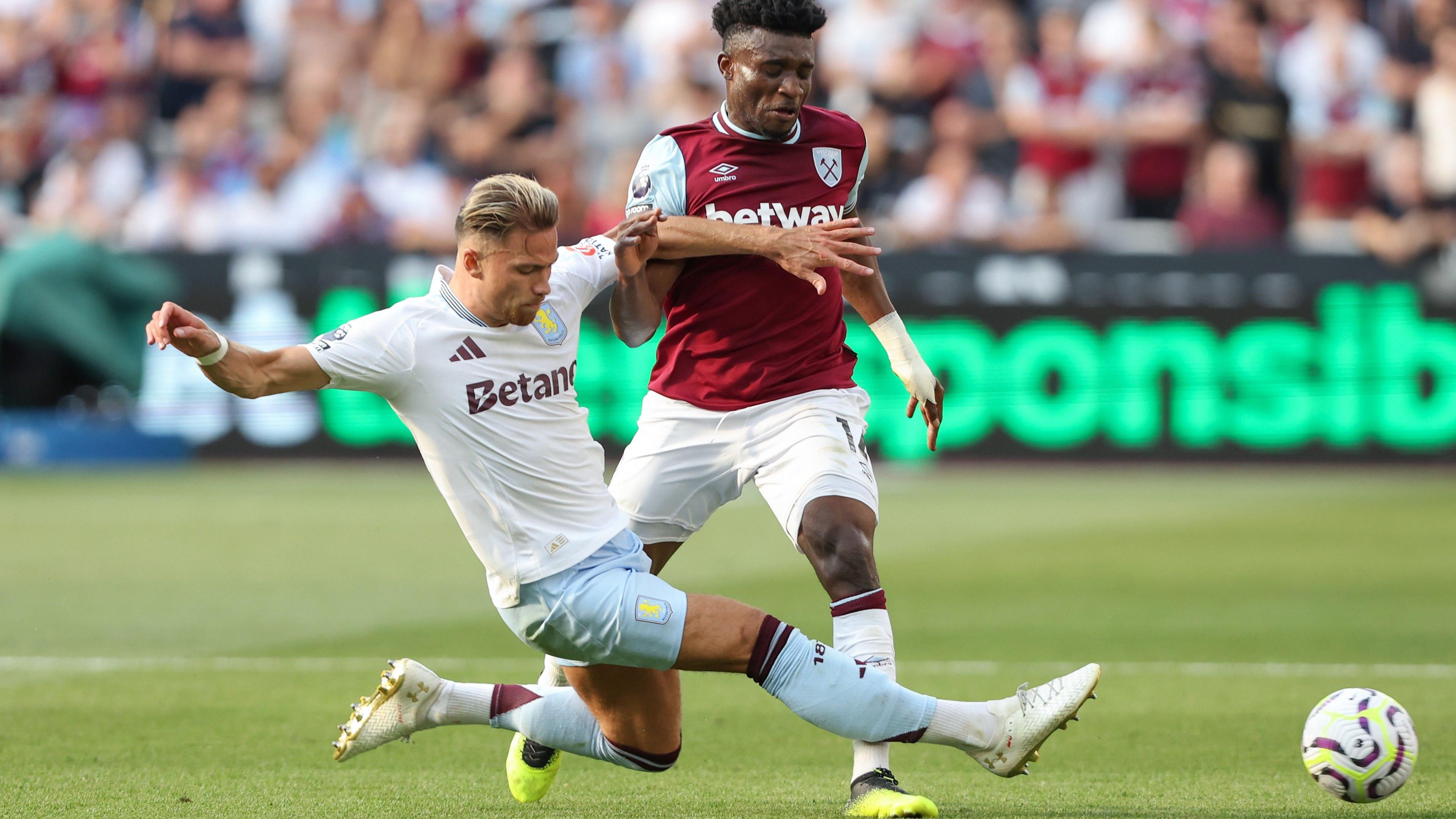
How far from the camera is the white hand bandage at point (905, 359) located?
6.01 m

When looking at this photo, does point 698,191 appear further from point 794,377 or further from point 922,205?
point 922,205

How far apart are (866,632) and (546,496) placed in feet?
3.53

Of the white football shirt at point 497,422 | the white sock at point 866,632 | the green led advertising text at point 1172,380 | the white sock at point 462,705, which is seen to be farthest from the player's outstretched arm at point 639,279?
the green led advertising text at point 1172,380

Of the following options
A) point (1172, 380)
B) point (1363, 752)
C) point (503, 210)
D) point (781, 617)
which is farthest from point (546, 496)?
point (1172, 380)

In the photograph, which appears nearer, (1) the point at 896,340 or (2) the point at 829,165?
(1) the point at 896,340

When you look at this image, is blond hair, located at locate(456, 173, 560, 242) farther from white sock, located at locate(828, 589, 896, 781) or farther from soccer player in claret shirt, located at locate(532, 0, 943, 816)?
white sock, located at locate(828, 589, 896, 781)

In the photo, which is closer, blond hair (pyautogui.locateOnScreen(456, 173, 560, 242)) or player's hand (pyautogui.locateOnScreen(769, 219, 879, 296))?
blond hair (pyautogui.locateOnScreen(456, 173, 560, 242))

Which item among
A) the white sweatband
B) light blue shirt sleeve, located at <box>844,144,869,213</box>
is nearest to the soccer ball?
the white sweatband

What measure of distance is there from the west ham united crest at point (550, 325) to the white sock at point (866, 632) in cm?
114

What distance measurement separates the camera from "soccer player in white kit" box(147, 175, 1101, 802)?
16.3ft

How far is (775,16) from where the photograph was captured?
232 inches

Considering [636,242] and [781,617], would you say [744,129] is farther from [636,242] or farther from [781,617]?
[781,617]

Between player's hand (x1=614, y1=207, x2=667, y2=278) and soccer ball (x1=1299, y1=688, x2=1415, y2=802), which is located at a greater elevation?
player's hand (x1=614, y1=207, x2=667, y2=278)

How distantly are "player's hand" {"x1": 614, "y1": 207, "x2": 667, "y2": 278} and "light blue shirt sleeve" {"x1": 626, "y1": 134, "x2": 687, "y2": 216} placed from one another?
1.09ft
